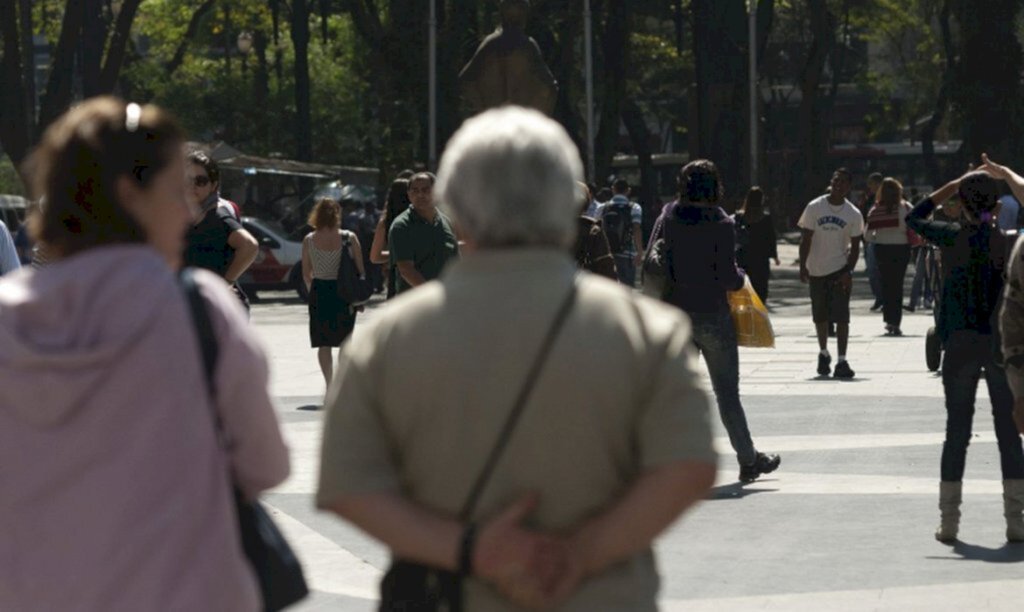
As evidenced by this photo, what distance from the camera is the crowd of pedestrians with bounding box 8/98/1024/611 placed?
3387 mm

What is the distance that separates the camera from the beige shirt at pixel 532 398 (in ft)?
11.1

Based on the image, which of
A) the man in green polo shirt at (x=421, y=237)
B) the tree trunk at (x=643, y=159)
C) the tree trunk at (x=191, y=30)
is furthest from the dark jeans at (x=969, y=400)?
the tree trunk at (x=191, y=30)

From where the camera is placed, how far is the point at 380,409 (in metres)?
3.49

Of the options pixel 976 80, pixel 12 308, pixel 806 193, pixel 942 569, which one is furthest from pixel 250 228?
pixel 12 308

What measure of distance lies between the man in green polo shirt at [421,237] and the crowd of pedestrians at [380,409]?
8.97 meters

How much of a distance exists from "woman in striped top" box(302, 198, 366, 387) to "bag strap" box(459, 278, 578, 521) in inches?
499

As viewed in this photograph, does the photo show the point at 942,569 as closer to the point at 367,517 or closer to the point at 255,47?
the point at 367,517

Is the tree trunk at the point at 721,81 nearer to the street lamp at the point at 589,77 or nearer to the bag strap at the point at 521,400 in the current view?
the street lamp at the point at 589,77

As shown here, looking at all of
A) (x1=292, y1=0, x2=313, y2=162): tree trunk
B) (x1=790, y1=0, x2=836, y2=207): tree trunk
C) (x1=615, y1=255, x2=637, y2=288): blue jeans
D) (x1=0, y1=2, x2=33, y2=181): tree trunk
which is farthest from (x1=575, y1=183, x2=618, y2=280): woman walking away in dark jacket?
(x1=292, y1=0, x2=313, y2=162): tree trunk

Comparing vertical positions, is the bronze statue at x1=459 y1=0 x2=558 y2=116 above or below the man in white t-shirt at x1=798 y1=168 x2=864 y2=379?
above

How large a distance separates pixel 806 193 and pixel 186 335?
49026mm

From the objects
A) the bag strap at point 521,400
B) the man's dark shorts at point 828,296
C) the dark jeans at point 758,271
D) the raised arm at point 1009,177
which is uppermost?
the bag strap at point 521,400

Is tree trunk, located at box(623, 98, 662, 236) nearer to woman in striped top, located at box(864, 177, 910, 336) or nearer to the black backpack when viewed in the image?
the black backpack

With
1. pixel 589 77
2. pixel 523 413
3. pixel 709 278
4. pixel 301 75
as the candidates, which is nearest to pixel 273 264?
pixel 589 77
